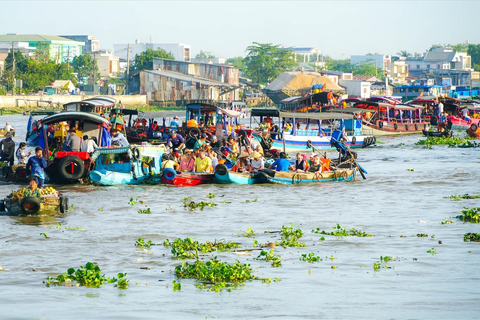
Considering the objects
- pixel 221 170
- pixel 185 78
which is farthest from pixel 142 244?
pixel 185 78

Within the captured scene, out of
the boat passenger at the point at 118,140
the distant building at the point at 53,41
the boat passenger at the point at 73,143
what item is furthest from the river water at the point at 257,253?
the distant building at the point at 53,41

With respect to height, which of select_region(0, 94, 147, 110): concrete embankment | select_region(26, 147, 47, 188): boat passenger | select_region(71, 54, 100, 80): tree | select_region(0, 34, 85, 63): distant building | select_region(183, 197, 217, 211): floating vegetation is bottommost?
select_region(183, 197, 217, 211): floating vegetation

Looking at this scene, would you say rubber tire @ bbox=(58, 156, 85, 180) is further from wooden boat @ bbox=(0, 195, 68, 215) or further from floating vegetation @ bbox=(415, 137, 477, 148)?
floating vegetation @ bbox=(415, 137, 477, 148)

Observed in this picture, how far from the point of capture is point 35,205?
1623cm

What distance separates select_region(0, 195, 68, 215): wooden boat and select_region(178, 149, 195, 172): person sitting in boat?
20.3 feet

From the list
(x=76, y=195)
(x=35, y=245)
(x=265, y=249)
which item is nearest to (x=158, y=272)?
(x=265, y=249)

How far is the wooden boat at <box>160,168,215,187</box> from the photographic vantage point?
22047 millimetres

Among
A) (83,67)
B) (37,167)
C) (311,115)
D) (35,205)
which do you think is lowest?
(35,205)

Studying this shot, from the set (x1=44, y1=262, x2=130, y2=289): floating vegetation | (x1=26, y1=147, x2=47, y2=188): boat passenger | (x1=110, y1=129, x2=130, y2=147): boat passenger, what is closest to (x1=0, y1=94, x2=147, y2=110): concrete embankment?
(x1=110, y1=129, x2=130, y2=147): boat passenger

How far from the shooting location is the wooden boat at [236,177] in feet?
71.6

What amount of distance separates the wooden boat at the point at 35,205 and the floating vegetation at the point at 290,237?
546 cm

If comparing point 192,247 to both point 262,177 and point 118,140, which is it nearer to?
point 262,177

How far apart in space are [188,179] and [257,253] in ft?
31.8

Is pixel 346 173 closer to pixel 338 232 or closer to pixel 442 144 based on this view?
pixel 338 232
